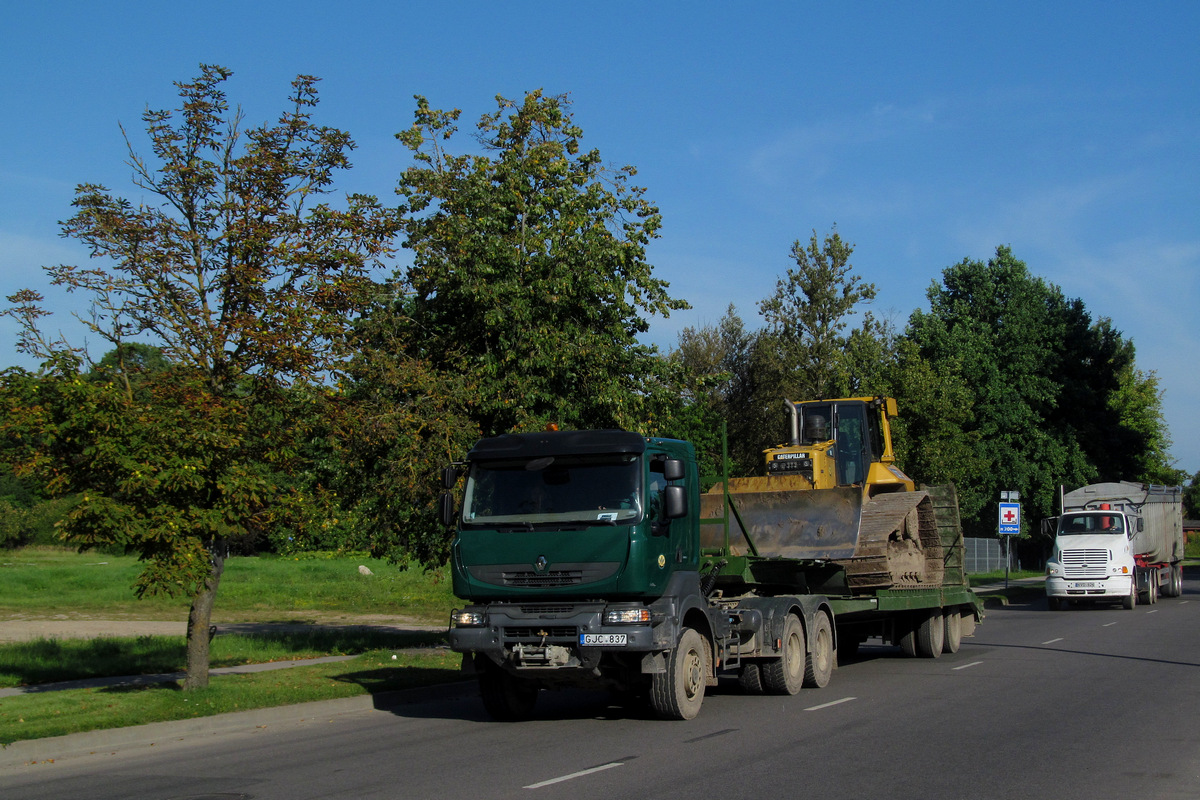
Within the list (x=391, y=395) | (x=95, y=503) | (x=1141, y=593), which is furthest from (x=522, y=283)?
(x=1141, y=593)

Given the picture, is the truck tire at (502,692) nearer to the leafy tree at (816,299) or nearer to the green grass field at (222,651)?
the green grass field at (222,651)

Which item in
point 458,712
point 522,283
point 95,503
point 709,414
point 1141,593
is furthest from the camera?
point 709,414

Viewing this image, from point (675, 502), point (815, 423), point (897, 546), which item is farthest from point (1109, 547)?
point (675, 502)

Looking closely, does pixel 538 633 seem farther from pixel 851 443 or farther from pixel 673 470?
pixel 851 443

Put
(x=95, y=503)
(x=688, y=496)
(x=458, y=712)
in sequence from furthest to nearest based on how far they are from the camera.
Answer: (x=458, y=712), (x=688, y=496), (x=95, y=503)

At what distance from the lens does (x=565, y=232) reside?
62.2 ft

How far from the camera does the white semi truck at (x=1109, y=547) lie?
29656 millimetres

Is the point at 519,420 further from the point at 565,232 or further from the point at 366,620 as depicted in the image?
the point at 366,620

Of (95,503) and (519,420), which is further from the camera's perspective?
(519,420)

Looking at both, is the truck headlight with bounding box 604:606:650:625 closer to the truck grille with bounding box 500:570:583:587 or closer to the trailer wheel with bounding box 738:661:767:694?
the truck grille with bounding box 500:570:583:587

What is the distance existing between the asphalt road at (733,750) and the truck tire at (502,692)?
219 millimetres

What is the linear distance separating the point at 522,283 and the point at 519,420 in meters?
2.38

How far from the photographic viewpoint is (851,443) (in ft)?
59.2

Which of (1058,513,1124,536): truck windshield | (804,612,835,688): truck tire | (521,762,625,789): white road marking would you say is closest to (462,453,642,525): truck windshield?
(521,762,625,789): white road marking
